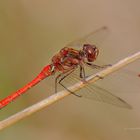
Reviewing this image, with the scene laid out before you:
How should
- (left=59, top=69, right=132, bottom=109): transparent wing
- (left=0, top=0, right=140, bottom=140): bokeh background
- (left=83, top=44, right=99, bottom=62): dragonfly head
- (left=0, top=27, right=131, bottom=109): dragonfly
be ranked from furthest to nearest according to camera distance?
(left=0, top=0, right=140, bottom=140): bokeh background
(left=83, top=44, right=99, bottom=62): dragonfly head
(left=0, top=27, right=131, bottom=109): dragonfly
(left=59, top=69, right=132, bottom=109): transparent wing

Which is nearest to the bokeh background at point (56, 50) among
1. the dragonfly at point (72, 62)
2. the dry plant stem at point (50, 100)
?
the dragonfly at point (72, 62)

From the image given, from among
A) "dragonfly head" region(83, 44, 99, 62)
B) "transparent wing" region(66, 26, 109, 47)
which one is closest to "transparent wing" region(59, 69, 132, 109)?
"dragonfly head" region(83, 44, 99, 62)

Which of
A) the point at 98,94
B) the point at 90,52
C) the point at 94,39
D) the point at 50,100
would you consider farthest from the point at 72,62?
the point at 50,100

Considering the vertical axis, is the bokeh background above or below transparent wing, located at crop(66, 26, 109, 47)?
below

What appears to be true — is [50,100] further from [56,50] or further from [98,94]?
[56,50]

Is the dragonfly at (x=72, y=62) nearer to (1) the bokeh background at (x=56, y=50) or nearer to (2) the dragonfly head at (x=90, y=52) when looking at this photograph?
(2) the dragonfly head at (x=90, y=52)

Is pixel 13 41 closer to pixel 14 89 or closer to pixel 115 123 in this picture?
pixel 14 89

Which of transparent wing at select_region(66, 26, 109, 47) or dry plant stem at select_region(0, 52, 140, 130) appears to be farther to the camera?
transparent wing at select_region(66, 26, 109, 47)

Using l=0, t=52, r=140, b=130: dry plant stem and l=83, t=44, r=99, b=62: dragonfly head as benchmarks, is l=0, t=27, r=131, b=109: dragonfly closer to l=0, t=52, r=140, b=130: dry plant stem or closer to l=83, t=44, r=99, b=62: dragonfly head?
l=83, t=44, r=99, b=62: dragonfly head
